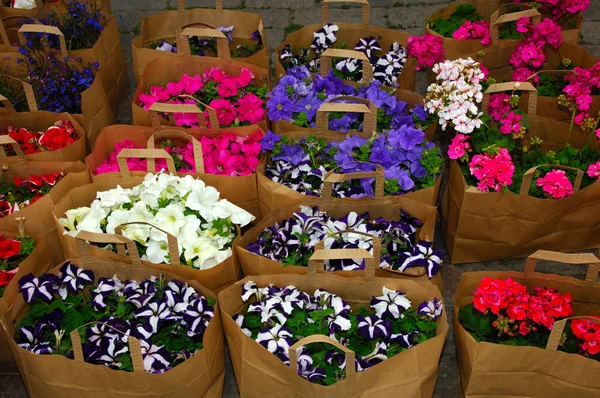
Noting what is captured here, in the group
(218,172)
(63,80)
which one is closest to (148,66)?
(63,80)

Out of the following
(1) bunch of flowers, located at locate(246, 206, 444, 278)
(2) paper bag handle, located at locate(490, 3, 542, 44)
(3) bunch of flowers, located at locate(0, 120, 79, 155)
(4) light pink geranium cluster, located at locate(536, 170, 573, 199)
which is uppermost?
(2) paper bag handle, located at locate(490, 3, 542, 44)

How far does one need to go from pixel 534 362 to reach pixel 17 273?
5.78 feet

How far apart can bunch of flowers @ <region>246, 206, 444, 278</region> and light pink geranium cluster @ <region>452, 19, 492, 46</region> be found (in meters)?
1.42

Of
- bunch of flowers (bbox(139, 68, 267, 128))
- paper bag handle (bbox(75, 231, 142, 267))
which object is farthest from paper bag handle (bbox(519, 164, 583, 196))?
paper bag handle (bbox(75, 231, 142, 267))

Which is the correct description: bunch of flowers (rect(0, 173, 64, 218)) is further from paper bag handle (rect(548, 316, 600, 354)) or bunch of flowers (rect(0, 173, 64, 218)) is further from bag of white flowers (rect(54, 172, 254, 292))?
paper bag handle (rect(548, 316, 600, 354))

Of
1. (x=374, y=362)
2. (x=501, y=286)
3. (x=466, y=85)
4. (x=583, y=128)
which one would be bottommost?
(x=374, y=362)

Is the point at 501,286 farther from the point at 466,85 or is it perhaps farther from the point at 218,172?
the point at 218,172

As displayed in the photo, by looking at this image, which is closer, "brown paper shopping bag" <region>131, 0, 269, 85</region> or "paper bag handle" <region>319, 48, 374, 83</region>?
"paper bag handle" <region>319, 48, 374, 83</region>

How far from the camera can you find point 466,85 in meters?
2.63

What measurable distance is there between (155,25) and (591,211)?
2.35m

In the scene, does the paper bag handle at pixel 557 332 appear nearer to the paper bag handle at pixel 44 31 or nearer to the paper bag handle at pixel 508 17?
the paper bag handle at pixel 508 17

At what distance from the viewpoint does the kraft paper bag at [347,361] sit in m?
1.96

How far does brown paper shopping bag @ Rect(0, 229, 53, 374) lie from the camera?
87.4 inches

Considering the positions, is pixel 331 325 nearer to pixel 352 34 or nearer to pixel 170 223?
pixel 170 223
